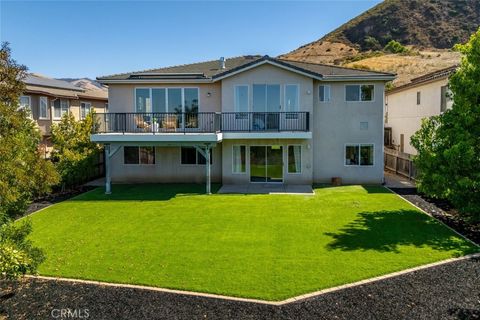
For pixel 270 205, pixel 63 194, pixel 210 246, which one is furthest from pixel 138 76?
pixel 210 246

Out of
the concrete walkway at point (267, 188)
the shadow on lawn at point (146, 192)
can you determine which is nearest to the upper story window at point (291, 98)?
the concrete walkway at point (267, 188)

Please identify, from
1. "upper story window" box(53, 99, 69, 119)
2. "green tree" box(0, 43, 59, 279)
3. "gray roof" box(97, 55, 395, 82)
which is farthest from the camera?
"upper story window" box(53, 99, 69, 119)

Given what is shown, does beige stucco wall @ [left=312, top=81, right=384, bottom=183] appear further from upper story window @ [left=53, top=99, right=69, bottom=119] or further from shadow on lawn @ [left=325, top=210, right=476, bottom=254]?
upper story window @ [left=53, top=99, right=69, bottom=119]

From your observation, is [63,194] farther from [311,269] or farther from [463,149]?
[463,149]

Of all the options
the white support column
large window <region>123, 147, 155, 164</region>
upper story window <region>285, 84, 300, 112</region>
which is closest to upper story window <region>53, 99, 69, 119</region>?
large window <region>123, 147, 155, 164</region>

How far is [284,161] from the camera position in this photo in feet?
71.8

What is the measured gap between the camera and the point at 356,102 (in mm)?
21672

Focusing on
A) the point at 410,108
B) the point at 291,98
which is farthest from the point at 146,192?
the point at 410,108

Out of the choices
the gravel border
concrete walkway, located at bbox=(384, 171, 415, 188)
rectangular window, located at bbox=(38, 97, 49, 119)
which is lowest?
the gravel border

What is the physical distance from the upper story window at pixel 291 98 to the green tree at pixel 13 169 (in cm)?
1470

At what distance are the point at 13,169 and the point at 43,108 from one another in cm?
2106

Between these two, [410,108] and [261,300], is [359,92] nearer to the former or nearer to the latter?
[410,108]

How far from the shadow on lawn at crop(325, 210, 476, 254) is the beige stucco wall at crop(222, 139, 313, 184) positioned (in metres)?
6.66

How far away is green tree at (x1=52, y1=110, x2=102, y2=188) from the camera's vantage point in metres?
20.5
